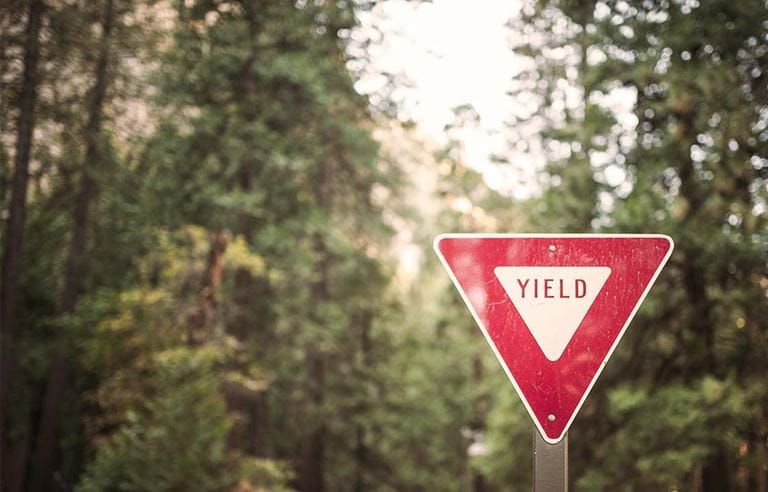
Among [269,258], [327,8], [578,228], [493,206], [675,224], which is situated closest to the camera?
[327,8]

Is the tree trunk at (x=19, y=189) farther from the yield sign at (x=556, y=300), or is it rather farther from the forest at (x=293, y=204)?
the yield sign at (x=556, y=300)

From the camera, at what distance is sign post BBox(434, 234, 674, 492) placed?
2.38 metres

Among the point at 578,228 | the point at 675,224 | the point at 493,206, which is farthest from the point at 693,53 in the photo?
the point at 493,206

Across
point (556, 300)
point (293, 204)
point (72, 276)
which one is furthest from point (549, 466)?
point (72, 276)

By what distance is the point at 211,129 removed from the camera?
998cm

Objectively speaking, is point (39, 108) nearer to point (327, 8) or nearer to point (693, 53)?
point (327, 8)

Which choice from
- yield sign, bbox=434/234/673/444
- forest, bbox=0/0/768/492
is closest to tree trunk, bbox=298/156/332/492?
forest, bbox=0/0/768/492

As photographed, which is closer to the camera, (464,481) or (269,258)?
(269,258)

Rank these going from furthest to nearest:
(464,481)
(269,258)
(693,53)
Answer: (464,481) → (269,258) → (693,53)

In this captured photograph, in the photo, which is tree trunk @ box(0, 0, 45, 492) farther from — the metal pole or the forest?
the metal pole

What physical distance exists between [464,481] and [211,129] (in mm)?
23097

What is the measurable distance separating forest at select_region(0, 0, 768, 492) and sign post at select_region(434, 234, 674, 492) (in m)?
3.64

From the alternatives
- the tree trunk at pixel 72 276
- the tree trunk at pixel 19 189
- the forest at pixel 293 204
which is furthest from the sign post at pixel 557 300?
the tree trunk at pixel 72 276

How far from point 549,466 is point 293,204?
11.3 meters
